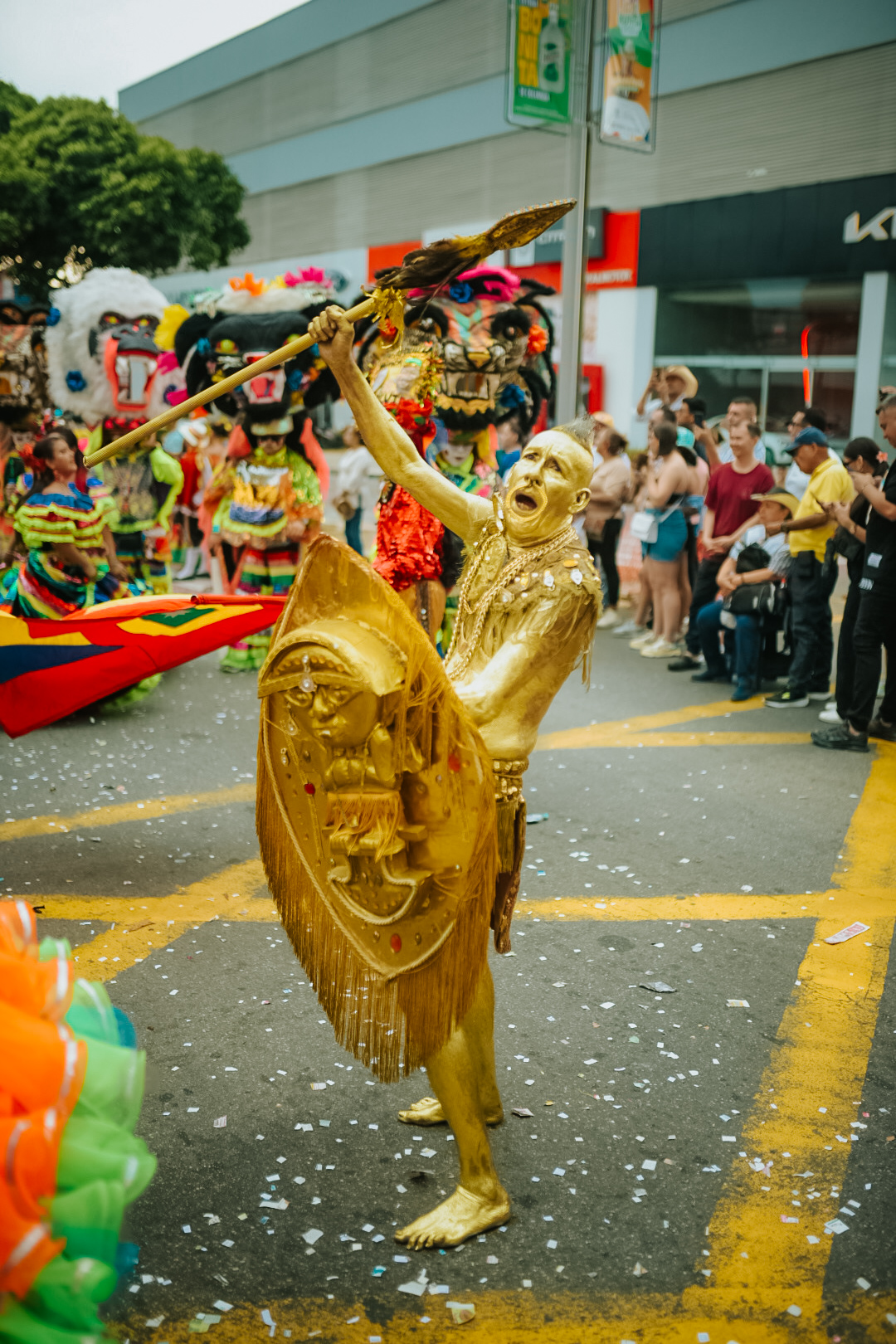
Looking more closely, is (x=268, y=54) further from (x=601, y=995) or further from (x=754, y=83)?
(x=601, y=995)

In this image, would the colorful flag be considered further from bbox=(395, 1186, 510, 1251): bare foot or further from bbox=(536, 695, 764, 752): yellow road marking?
bbox=(536, 695, 764, 752): yellow road marking

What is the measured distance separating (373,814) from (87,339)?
25.9ft

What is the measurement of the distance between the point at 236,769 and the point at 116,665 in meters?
1.75

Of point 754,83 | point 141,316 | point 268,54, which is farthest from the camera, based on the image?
point 268,54

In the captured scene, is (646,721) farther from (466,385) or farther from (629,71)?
(629,71)

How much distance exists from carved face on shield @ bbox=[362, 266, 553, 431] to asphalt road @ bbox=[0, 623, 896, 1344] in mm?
2352

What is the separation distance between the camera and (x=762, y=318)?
1636 cm

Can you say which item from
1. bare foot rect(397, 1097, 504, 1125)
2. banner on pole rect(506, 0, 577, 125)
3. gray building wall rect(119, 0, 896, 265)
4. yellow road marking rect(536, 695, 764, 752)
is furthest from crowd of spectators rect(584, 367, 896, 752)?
gray building wall rect(119, 0, 896, 265)

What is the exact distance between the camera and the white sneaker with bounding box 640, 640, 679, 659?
863cm

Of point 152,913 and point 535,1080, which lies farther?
point 152,913

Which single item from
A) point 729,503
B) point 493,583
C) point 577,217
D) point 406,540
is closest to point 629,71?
point 577,217

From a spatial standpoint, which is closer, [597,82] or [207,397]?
[207,397]

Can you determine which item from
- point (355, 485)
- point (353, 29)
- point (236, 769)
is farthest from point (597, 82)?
point (236, 769)

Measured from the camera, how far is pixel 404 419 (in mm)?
5832
